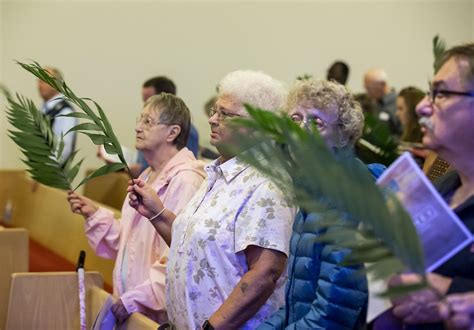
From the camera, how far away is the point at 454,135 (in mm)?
1952

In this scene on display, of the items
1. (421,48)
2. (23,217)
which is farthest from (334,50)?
(23,217)

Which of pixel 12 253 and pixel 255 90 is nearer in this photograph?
pixel 255 90

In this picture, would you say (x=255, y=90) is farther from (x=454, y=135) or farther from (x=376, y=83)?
(x=376, y=83)

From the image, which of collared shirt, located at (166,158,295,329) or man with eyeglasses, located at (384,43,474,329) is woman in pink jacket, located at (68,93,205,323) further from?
man with eyeglasses, located at (384,43,474,329)

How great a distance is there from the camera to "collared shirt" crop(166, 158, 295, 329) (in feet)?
9.48

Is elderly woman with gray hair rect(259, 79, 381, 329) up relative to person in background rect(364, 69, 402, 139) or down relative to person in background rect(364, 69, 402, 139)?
up

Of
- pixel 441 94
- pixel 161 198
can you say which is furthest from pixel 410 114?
pixel 441 94

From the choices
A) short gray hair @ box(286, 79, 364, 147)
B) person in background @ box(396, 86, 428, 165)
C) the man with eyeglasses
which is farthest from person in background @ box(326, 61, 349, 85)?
the man with eyeglasses

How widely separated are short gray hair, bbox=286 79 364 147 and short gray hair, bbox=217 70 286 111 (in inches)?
11.4

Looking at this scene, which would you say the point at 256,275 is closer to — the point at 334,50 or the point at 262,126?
the point at 262,126

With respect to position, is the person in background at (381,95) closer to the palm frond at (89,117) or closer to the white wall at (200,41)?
the white wall at (200,41)

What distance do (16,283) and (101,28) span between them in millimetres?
5910

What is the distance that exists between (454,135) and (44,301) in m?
2.64

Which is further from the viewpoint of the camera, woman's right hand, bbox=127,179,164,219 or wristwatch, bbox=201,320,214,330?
woman's right hand, bbox=127,179,164,219
